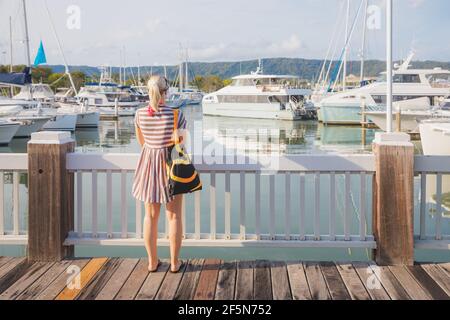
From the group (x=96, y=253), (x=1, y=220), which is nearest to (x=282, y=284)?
(x=1, y=220)

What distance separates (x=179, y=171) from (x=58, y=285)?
1.17 metres

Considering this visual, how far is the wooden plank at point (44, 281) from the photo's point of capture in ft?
11.7

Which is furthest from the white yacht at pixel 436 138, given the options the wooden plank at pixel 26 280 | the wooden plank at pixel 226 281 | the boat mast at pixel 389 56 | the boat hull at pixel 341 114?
the boat hull at pixel 341 114

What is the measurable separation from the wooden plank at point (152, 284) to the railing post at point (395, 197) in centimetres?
171

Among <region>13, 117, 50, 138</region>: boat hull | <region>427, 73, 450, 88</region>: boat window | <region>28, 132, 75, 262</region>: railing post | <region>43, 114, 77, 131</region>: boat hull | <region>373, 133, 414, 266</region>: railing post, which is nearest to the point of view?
<region>373, 133, 414, 266</region>: railing post

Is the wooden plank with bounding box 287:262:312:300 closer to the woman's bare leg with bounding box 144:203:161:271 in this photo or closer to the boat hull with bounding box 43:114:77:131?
the woman's bare leg with bounding box 144:203:161:271

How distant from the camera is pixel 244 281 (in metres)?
3.86

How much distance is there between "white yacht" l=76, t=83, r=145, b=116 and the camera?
162 feet

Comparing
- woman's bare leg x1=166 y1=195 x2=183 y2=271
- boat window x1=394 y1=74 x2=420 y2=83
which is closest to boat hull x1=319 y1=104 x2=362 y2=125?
boat window x1=394 y1=74 x2=420 y2=83

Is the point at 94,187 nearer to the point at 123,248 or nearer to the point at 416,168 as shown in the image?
→ the point at 416,168

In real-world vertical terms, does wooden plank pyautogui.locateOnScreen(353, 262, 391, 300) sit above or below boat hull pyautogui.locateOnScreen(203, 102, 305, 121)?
below

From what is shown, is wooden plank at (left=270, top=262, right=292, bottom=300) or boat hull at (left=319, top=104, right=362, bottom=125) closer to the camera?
wooden plank at (left=270, top=262, right=292, bottom=300)

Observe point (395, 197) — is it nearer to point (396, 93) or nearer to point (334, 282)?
point (334, 282)

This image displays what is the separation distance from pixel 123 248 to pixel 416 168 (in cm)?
487
